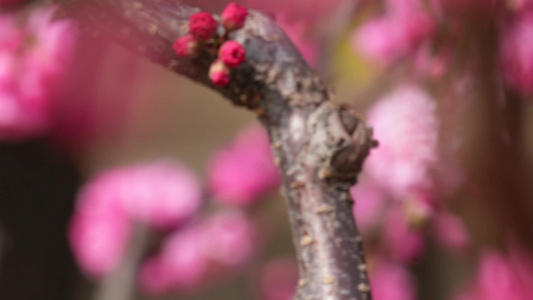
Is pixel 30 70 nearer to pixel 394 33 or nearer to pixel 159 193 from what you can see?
pixel 159 193

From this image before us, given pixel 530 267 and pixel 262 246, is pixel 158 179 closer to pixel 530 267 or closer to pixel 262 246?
pixel 262 246

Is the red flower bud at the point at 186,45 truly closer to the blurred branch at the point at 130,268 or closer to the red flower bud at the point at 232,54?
the red flower bud at the point at 232,54

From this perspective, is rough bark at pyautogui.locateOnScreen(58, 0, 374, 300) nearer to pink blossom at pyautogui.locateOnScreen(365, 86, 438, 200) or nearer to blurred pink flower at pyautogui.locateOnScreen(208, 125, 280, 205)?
pink blossom at pyautogui.locateOnScreen(365, 86, 438, 200)

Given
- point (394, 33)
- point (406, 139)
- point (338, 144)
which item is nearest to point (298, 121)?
point (338, 144)

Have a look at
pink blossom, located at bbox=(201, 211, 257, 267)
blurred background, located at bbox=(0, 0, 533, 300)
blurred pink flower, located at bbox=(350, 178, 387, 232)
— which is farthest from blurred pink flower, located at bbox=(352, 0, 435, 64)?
pink blossom, located at bbox=(201, 211, 257, 267)

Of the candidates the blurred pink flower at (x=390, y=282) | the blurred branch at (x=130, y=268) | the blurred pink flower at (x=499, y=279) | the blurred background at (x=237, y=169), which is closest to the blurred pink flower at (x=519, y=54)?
the blurred background at (x=237, y=169)

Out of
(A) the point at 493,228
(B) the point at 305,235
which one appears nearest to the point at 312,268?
(B) the point at 305,235
